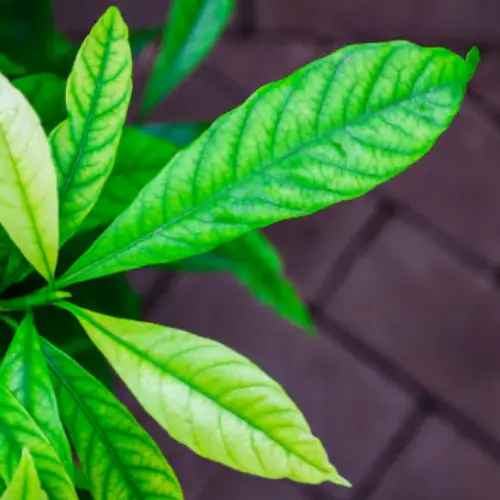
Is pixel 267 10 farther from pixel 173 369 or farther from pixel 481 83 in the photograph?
pixel 173 369

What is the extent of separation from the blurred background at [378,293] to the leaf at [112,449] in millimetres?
844

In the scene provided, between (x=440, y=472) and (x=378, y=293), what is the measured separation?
11.3 inches

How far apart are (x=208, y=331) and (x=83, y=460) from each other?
0.90 metres

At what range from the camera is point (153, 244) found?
0.28 m

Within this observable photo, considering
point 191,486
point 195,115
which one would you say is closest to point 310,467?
point 191,486

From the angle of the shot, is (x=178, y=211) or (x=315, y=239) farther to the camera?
(x=315, y=239)

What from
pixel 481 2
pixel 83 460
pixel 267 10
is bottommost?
pixel 83 460

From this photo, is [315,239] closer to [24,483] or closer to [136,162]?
[136,162]

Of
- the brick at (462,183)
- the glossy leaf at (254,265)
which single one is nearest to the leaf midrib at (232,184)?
the glossy leaf at (254,265)

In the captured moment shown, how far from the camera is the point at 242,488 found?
1.13 metres

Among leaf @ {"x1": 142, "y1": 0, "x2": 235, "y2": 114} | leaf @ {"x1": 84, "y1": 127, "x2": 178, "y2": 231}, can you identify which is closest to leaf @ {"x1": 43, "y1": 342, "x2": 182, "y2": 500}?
leaf @ {"x1": 84, "y1": 127, "x2": 178, "y2": 231}

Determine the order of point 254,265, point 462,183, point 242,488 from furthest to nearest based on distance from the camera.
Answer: point 462,183, point 242,488, point 254,265

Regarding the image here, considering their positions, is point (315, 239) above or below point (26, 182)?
above

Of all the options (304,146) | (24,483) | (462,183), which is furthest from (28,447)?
(462,183)
